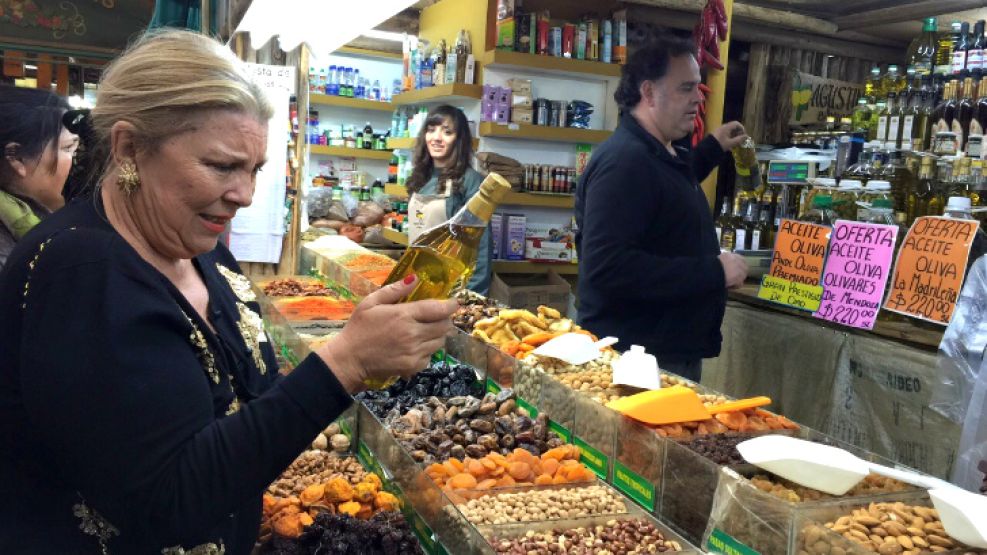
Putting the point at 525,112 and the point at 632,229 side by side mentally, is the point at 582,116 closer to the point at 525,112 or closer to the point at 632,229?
the point at 525,112

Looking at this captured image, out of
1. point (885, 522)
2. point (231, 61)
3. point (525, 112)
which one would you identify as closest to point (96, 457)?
point (231, 61)

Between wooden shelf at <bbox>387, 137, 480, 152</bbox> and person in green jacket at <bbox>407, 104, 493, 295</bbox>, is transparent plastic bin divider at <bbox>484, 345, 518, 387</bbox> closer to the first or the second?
person in green jacket at <bbox>407, 104, 493, 295</bbox>

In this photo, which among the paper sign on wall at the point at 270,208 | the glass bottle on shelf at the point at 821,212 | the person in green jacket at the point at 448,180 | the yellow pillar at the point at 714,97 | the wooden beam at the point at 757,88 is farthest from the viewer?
the wooden beam at the point at 757,88

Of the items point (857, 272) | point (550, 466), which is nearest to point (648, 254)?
point (857, 272)

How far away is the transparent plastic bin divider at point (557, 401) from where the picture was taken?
191 centimetres

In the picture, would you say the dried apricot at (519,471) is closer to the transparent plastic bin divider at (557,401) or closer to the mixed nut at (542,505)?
the mixed nut at (542,505)

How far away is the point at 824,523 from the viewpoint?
1.25 metres

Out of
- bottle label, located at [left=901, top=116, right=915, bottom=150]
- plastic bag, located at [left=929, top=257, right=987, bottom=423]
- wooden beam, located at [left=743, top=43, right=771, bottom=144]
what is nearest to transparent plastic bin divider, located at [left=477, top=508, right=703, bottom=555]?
plastic bag, located at [left=929, top=257, right=987, bottom=423]

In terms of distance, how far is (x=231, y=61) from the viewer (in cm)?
117

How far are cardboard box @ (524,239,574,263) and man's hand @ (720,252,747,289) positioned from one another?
2.84 meters

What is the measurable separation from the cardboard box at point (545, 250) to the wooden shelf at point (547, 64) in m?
1.18

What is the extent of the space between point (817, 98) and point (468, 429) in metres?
5.63

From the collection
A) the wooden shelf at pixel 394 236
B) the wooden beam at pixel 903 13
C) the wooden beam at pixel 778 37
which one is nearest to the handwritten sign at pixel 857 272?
the wooden beam at pixel 903 13

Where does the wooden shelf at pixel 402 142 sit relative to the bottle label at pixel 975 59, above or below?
below
